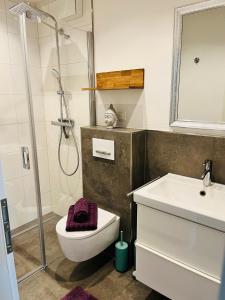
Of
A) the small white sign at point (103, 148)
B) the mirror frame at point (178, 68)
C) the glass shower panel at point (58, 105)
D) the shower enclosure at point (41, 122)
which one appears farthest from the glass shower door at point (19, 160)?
the mirror frame at point (178, 68)

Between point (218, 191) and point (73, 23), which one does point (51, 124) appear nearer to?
point (73, 23)

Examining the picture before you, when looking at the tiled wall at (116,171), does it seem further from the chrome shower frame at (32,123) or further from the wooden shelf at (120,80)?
the chrome shower frame at (32,123)

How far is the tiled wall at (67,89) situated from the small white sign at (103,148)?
36 cm

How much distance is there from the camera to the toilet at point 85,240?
5.63 ft

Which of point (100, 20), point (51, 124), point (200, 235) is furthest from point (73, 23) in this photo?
point (200, 235)

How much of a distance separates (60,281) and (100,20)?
2.24 metres

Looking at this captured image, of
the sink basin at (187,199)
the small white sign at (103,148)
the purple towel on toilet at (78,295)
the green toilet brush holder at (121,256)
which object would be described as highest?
the small white sign at (103,148)

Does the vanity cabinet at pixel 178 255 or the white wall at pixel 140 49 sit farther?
the white wall at pixel 140 49

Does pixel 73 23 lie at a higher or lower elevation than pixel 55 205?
higher

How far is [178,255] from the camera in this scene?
1440mm

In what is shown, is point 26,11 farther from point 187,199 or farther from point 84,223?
point 187,199

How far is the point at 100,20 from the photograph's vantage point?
202 cm

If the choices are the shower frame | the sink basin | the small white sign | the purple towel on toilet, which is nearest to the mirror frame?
the sink basin

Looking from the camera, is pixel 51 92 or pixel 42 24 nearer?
pixel 42 24
